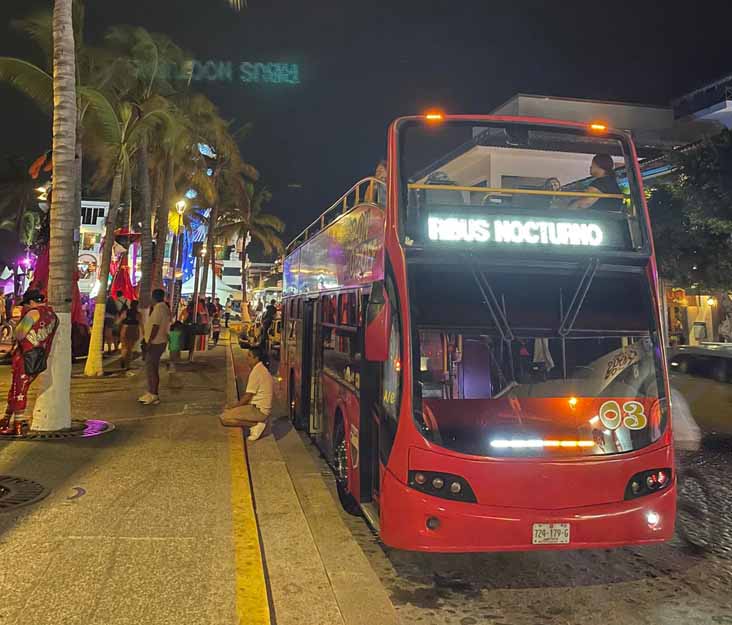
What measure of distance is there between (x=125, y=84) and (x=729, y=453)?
51.4ft

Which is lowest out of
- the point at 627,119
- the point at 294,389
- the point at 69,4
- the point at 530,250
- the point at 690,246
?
the point at 294,389

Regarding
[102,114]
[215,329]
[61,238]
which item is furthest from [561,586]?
[215,329]

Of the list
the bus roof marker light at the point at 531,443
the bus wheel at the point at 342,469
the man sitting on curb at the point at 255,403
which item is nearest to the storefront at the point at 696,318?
the man sitting on curb at the point at 255,403

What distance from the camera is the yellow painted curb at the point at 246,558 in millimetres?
3768

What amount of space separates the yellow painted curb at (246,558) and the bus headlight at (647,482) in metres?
2.61

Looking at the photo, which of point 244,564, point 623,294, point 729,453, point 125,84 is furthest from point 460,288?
point 125,84

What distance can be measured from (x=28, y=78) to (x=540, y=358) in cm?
1162

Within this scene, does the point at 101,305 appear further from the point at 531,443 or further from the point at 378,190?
the point at 531,443

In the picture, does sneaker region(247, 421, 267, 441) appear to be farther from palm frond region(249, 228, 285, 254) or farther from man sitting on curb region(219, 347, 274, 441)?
palm frond region(249, 228, 285, 254)

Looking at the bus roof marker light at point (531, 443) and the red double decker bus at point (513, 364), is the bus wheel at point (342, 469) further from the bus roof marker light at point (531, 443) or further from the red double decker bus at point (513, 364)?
the bus roof marker light at point (531, 443)

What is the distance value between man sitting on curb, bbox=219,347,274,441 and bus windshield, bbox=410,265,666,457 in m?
4.65

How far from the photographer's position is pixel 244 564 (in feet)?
14.6

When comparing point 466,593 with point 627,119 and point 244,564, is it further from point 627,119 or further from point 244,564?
point 627,119

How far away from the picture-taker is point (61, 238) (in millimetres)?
8672
